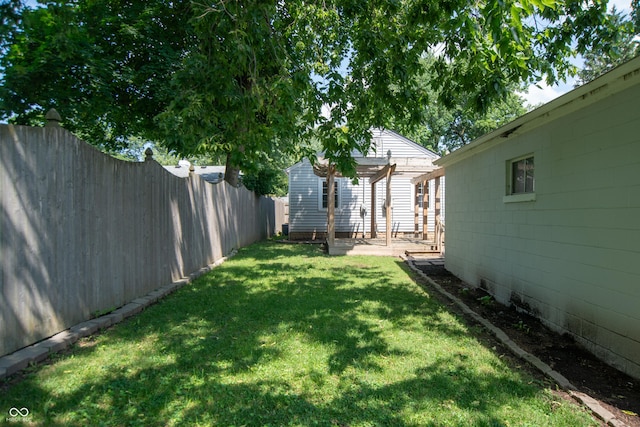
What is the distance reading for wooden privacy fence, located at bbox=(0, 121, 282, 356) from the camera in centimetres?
287

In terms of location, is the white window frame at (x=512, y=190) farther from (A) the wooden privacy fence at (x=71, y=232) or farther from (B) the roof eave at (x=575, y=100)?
(A) the wooden privacy fence at (x=71, y=232)

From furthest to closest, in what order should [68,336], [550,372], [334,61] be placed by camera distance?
[334,61], [68,336], [550,372]

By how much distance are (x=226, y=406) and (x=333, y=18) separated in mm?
6181

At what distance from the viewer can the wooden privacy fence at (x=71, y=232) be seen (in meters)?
2.87

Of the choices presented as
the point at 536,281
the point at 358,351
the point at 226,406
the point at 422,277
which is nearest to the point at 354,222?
the point at 422,277

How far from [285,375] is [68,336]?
203 centimetres

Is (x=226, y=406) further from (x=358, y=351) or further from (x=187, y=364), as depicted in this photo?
(x=358, y=351)

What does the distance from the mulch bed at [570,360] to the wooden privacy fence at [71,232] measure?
4.45 m

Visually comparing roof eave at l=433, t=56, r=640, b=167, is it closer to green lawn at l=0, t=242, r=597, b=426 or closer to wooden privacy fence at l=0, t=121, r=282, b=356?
green lawn at l=0, t=242, r=597, b=426

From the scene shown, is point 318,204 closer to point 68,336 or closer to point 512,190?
point 512,190

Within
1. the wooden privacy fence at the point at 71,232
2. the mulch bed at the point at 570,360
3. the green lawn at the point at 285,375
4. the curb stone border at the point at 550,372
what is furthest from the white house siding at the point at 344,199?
the green lawn at the point at 285,375

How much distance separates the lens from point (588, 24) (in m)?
4.98

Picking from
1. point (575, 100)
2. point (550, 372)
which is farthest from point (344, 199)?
point (550, 372)

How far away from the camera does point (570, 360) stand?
344 cm
